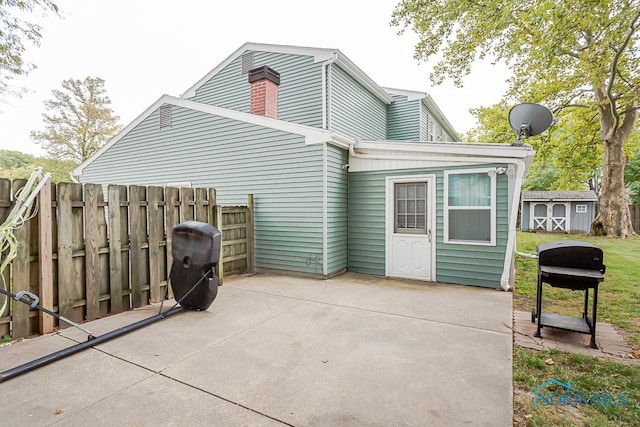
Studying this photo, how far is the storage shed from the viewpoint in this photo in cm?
1792

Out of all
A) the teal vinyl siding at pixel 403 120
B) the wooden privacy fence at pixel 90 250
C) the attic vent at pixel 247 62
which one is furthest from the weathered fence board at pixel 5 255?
the teal vinyl siding at pixel 403 120

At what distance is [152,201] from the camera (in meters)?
4.55

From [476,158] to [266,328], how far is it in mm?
4716

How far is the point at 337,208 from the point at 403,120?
21.1ft

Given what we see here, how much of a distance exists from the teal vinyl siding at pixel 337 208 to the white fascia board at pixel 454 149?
604 mm

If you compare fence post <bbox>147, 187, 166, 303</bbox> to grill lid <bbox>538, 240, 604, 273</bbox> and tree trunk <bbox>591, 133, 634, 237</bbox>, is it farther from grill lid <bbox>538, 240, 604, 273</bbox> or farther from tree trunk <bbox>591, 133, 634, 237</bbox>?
tree trunk <bbox>591, 133, 634, 237</bbox>

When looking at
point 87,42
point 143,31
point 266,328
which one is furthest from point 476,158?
point 87,42

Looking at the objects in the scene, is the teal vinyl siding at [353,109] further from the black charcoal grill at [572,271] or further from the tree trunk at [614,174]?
the tree trunk at [614,174]

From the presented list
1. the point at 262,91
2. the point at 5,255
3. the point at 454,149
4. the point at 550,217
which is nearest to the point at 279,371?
the point at 5,255

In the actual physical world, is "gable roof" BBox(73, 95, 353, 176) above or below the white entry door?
above

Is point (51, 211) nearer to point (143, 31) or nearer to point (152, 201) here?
point (152, 201)

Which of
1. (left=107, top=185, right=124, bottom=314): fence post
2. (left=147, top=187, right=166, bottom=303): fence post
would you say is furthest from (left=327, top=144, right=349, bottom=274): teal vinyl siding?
(left=107, top=185, right=124, bottom=314): fence post

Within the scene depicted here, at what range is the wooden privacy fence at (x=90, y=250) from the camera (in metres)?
3.28

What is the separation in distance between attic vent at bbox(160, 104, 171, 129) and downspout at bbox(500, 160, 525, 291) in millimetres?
8408
